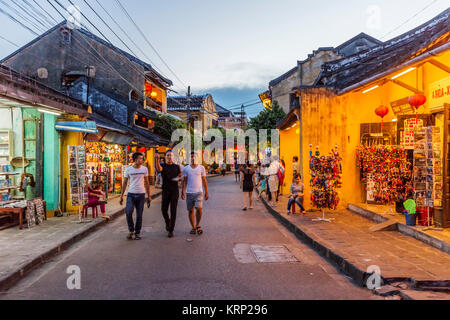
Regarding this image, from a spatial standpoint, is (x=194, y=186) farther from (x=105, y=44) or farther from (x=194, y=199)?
(x=105, y=44)

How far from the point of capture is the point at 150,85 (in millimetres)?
33375

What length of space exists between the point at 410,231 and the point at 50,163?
9650 millimetres

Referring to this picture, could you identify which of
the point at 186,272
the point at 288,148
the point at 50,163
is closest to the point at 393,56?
the point at 186,272

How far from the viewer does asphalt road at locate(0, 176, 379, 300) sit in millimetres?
4793

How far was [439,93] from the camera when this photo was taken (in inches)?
344

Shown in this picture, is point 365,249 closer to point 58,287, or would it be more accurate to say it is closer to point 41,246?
point 58,287

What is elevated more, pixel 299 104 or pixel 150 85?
pixel 150 85

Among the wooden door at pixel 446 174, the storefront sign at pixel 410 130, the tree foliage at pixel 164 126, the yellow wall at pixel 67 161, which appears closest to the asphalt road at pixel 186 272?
the wooden door at pixel 446 174

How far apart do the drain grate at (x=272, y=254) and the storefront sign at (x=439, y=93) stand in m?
4.86

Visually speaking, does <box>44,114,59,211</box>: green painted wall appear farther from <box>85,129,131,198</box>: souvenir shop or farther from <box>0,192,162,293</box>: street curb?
<box>85,129,131,198</box>: souvenir shop

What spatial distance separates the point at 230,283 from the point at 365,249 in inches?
120

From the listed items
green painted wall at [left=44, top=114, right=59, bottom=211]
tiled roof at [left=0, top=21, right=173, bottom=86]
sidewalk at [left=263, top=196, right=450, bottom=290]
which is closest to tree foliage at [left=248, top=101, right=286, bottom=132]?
tiled roof at [left=0, top=21, right=173, bottom=86]

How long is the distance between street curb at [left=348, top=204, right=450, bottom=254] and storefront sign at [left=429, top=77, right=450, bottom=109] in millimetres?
2854
